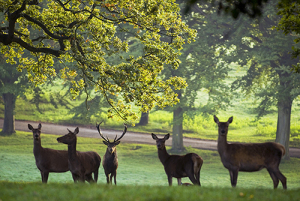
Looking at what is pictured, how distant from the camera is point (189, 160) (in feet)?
35.6

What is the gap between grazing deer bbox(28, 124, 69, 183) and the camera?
11570 mm

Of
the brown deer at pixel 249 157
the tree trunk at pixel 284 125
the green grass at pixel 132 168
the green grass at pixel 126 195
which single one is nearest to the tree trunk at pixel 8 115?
the green grass at pixel 132 168

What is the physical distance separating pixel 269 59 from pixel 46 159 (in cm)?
1552

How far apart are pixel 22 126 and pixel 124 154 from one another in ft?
36.0

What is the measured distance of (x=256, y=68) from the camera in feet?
87.0

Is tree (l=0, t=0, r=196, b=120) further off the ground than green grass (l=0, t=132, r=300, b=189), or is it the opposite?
tree (l=0, t=0, r=196, b=120)

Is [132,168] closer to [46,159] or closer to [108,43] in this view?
[108,43]

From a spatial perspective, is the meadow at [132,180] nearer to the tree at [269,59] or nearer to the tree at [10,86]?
the tree at [10,86]

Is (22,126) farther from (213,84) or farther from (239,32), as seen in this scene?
(239,32)

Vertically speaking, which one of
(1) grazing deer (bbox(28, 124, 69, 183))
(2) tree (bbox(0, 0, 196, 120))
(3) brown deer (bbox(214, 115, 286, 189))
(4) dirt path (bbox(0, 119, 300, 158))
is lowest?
(4) dirt path (bbox(0, 119, 300, 158))

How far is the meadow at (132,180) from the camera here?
278 inches

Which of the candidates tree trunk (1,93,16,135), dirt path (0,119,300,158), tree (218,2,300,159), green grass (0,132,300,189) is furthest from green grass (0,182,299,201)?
tree trunk (1,93,16,135)

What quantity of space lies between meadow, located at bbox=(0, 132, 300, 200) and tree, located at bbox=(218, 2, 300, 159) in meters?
3.62

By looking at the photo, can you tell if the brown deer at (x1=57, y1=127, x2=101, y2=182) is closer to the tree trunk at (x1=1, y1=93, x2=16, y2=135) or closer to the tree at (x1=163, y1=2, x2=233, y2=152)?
the tree at (x1=163, y1=2, x2=233, y2=152)
